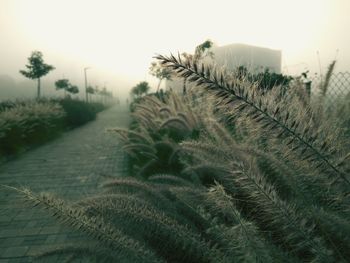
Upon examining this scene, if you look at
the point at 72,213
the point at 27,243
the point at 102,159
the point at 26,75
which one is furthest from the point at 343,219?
the point at 26,75

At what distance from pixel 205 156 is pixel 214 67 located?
0.87 metres

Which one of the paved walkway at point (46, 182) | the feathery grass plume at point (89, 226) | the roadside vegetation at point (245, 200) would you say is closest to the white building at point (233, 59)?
the roadside vegetation at point (245, 200)

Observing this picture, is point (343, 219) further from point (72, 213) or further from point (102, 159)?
point (102, 159)

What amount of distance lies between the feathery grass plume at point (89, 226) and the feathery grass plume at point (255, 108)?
0.36 meters

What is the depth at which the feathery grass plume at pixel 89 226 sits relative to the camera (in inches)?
25.9

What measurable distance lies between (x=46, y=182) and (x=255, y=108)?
5563mm

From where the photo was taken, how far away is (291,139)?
0.56 metres

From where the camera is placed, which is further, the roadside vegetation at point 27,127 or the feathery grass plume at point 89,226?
the roadside vegetation at point 27,127

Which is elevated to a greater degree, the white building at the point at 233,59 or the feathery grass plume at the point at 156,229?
the white building at the point at 233,59

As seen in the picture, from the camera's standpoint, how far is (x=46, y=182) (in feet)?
18.2

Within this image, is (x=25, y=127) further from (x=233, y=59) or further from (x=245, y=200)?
(x=245, y=200)

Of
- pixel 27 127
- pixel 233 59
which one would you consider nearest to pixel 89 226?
pixel 233 59

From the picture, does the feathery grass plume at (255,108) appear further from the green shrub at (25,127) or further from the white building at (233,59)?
the green shrub at (25,127)

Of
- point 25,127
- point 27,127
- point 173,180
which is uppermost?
point 173,180
